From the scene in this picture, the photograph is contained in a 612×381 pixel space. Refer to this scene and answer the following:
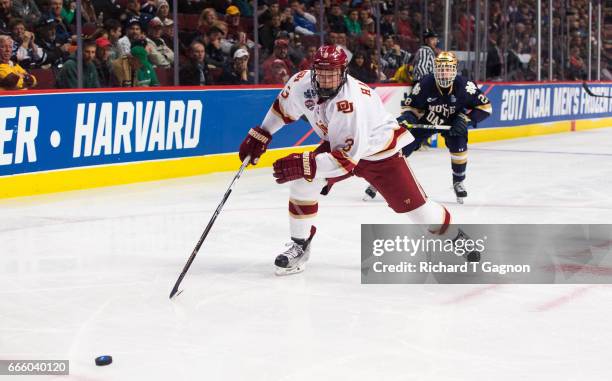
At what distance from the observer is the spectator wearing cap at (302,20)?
12102 millimetres

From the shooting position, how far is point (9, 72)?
8.14 meters

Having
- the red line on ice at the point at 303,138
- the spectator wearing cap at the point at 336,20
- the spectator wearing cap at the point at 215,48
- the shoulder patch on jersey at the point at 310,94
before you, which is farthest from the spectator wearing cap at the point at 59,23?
the spectator wearing cap at the point at 336,20

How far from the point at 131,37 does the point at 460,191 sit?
3.67m

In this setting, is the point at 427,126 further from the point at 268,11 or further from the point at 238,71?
the point at 268,11

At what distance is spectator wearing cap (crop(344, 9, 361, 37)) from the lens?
1314 centimetres

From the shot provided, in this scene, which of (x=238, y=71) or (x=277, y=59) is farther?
(x=277, y=59)

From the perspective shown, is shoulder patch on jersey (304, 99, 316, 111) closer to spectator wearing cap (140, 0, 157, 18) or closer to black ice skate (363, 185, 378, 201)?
black ice skate (363, 185, 378, 201)

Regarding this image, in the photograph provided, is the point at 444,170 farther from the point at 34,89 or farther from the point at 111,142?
the point at 34,89

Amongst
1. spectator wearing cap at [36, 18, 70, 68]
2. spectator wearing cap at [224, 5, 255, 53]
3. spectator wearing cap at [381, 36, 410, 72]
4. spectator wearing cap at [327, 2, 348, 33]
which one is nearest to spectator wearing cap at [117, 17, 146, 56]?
spectator wearing cap at [36, 18, 70, 68]

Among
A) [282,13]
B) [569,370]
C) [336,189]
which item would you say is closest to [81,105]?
[336,189]

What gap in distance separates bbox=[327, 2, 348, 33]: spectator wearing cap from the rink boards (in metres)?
1.92

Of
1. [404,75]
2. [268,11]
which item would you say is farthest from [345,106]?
[404,75]

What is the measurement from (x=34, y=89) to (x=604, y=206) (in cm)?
470

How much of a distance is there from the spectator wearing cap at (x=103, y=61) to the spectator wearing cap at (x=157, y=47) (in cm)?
63
